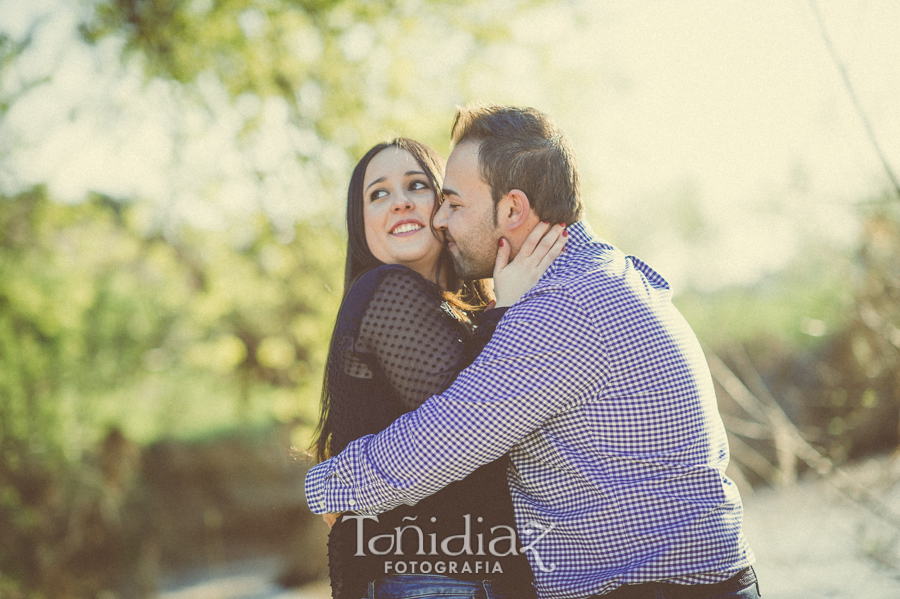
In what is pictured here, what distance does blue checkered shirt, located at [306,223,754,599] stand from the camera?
5.25 ft

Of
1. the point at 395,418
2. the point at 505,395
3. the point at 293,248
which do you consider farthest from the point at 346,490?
the point at 293,248

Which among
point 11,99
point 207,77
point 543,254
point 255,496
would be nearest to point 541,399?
point 543,254

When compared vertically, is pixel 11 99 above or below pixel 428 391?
above

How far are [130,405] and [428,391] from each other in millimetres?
7911

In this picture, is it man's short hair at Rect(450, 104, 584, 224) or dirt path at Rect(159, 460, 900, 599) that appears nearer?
man's short hair at Rect(450, 104, 584, 224)

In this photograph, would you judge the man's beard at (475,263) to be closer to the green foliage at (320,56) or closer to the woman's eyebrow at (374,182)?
the woman's eyebrow at (374,182)

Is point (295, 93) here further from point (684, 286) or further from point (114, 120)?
point (684, 286)

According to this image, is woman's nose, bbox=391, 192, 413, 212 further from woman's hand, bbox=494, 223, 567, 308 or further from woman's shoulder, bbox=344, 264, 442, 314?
woman's hand, bbox=494, 223, 567, 308

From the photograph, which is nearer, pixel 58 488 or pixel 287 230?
pixel 287 230

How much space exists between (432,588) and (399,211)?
4.43 ft

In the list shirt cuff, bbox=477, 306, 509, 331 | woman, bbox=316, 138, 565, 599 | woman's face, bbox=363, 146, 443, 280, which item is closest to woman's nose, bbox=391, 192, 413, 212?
woman's face, bbox=363, 146, 443, 280

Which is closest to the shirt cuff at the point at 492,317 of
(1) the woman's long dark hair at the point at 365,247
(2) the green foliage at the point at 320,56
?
(1) the woman's long dark hair at the point at 365,247

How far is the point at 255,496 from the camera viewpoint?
32.0 ft

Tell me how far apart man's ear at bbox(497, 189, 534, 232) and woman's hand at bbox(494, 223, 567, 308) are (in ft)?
0.17
